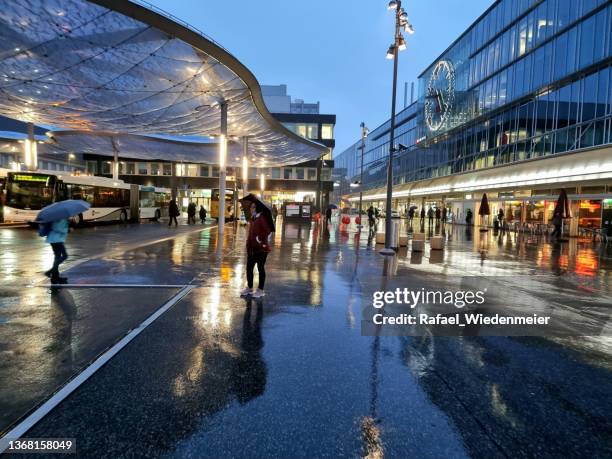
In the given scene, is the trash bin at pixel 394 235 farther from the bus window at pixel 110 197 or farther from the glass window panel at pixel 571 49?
the bus window at pixel 110 197

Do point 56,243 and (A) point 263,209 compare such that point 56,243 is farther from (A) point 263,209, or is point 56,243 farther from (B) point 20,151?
(B) point 20,151

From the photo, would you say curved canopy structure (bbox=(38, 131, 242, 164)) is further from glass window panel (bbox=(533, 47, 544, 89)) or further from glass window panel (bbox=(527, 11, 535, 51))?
glass window panel (bbox=(527, 11, 535, 51))

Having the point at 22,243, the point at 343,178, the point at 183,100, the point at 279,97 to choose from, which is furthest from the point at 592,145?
the point at 343,178

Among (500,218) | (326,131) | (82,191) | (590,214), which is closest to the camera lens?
(82,191)

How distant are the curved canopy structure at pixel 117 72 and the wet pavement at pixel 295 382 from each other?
10049mm

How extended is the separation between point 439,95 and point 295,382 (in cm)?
5074

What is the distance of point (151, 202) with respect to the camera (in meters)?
37.6

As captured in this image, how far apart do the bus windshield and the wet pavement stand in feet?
60.5

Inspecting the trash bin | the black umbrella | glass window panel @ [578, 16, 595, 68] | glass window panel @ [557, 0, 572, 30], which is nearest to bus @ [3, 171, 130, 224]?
the trash bin

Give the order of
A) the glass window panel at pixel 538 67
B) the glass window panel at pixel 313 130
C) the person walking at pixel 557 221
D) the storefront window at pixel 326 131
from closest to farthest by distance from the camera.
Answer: the person walking at pixel 557 221 < the glass window panel at pixel 538 67 < the glass window panel at pixel 313 130 < the storefront window at pixel 326 131

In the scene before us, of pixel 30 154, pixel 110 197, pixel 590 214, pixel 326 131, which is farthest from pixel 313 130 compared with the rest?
pixel 590 214

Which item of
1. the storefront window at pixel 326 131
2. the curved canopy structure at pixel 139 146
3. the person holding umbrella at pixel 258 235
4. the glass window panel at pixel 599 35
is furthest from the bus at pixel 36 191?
the storefront window at pixel 326 131

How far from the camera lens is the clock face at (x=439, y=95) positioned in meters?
45.7

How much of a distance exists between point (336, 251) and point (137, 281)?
860cm
